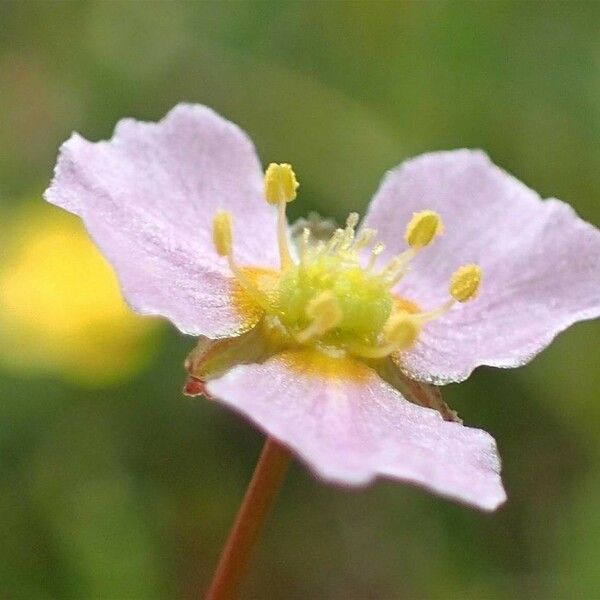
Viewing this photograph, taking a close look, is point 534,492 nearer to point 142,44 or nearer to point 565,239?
point 565,239

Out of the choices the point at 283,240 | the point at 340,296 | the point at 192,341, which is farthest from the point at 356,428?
the point at 192,341

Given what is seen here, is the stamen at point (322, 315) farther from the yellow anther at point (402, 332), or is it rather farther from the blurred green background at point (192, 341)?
the blurred green background at point (192, 341)

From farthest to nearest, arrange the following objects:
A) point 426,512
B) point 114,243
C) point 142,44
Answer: point 142,44
point 426,512
point 114,243

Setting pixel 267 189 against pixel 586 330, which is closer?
pixel 267 189

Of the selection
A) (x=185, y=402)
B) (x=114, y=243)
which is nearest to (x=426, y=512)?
(x=185, y=402)

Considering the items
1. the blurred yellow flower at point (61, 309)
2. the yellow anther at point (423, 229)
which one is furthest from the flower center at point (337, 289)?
the blurred yellow flower at point (61, 309)

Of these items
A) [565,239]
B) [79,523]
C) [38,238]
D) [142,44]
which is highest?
[565,239]
